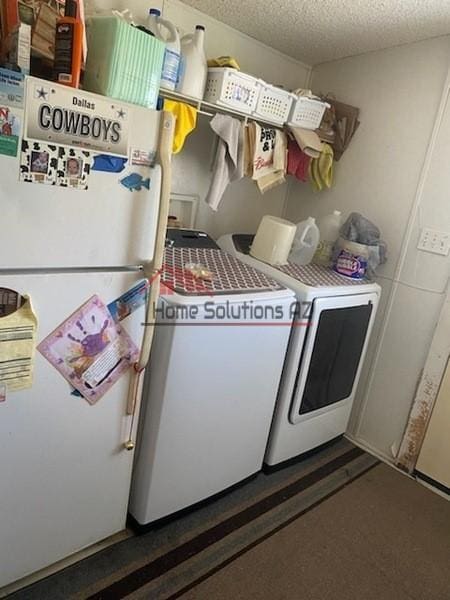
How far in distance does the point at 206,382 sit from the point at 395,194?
4.91ft

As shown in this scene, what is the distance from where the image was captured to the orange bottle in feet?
3.51

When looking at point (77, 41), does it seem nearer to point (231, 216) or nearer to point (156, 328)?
point (156, 328)

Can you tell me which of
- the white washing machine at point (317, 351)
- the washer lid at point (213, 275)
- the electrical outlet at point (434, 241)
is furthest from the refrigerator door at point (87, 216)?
the electrical outlet at point (434, 241)

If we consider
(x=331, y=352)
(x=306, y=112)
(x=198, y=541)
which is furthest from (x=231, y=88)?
(x=198, y=541)

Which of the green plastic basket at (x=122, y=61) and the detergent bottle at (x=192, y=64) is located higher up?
the detergent bottle at (x=192, y=64)

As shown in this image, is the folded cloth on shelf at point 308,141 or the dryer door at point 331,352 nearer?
the dryer door at point 331,352

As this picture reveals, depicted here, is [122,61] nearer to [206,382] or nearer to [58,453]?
[206,382]

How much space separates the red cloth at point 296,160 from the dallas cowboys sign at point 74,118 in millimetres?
1334

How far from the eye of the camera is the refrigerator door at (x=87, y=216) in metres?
1.05

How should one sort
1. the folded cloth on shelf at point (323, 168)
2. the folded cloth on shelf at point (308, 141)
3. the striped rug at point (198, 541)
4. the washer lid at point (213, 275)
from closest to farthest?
1. the striped rug at point (198, 541)
2. the washer lid at point (213, 275)
3. the folded cloth on shelf at point (308, 141)
4. the folded cloth on shelf at point (323, 168)

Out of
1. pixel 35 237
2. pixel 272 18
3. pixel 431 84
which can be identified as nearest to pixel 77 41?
pixel 35 237

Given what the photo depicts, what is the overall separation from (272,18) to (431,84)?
862mm

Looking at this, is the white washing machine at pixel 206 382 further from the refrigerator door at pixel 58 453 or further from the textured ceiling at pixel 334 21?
the textured ceiling at pixel 334 21

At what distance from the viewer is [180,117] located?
70.5 inches
